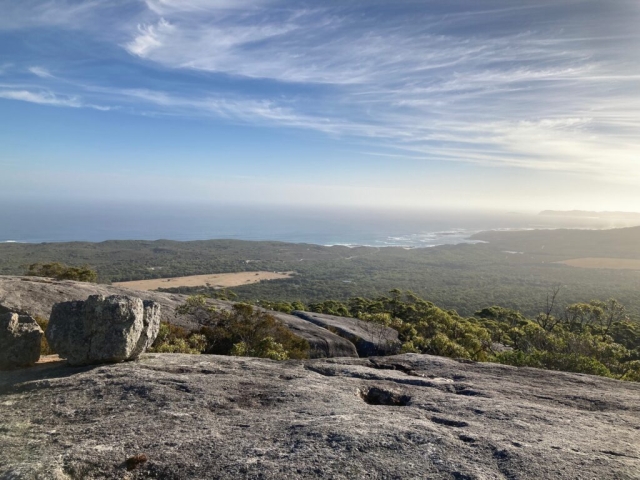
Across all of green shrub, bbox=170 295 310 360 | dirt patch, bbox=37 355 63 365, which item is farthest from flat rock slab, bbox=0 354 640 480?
green shrub, bbox=170 295 310 360

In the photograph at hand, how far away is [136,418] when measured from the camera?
7090 millimetres

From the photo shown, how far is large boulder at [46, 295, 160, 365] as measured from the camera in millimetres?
9570

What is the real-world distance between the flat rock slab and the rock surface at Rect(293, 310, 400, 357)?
16135 mm

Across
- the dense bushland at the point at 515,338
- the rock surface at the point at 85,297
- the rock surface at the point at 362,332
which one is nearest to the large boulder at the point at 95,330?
the rock surface at the point at 85,297

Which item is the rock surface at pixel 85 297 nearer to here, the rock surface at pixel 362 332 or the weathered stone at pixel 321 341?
the weathered stone at pixel 321 341

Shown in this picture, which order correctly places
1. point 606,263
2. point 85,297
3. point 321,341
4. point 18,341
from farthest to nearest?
point 606,263 → point 321,341 → point 85,297 → point 18,341

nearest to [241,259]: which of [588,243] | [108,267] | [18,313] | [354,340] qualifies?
[108,267]

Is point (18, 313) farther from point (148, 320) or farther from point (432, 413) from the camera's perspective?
point (432, 413)

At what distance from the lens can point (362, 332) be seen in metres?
30.8

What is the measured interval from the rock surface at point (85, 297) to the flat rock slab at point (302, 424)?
963 centimetres

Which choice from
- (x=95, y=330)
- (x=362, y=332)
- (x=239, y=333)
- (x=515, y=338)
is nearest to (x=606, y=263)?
(x=515, y=338)

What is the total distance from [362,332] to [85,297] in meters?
19.5

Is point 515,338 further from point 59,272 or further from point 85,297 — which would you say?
point 59,272

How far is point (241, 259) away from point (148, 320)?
130 meters
